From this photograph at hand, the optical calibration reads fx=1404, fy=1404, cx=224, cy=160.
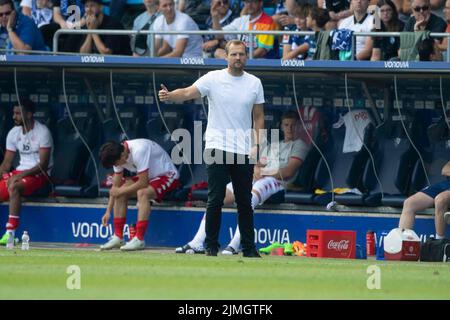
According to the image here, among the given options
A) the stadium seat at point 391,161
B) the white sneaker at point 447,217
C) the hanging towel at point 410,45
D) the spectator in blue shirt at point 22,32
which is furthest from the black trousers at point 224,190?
the spectator in blue shirt at point 22,32

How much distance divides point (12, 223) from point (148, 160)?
92.5 inches

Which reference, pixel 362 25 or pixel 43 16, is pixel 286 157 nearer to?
pixel 362 25

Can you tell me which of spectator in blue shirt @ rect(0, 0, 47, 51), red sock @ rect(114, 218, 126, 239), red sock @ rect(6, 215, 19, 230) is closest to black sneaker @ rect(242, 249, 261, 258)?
red sock @ rect(114, 218, 126, 239)

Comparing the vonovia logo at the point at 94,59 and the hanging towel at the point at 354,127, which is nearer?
the hanging towel at the point at 354,127

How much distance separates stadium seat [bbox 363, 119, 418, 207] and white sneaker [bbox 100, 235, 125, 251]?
3.27 m

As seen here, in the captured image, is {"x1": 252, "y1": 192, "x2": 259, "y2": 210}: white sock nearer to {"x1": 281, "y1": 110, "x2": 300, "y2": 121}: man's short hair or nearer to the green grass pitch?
{"x1": 281, "y1": 110, "x2": 300, "y2": 121}: man's short hair

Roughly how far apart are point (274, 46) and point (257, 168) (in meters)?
2.00

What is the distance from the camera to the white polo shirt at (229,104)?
14.3 meters

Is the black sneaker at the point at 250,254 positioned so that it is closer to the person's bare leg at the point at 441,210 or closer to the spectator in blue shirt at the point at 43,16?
the person's bare leg at the point at 441,210

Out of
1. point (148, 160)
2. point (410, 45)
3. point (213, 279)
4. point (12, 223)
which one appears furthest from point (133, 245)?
point (213, 279)

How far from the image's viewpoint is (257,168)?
18.0 m

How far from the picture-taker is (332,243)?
1606 centimetres
